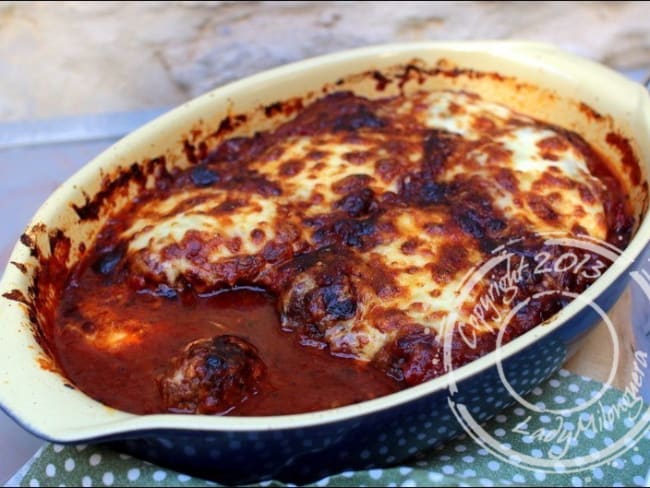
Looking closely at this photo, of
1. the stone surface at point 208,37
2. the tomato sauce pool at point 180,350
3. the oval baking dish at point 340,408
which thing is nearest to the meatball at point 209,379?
the tomato sauce pool at point 180,350

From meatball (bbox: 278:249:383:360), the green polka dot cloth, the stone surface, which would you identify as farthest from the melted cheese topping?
the stone surface

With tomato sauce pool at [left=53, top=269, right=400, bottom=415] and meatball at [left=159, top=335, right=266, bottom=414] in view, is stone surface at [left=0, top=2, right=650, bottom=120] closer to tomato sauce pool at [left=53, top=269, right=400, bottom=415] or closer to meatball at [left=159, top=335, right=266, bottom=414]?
tomato sauce pool at [left=53, top=269, right=400, bottom=415]

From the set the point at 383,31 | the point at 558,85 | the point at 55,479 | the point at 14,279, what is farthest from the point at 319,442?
the point at 383,31

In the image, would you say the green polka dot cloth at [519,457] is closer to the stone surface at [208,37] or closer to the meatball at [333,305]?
Answer: the meatball at [333,305]

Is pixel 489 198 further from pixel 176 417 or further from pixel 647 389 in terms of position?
pixel 176 417

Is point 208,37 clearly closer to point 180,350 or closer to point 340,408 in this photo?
point 180,350

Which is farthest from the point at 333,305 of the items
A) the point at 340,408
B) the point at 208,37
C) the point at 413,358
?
the point at 208,37
